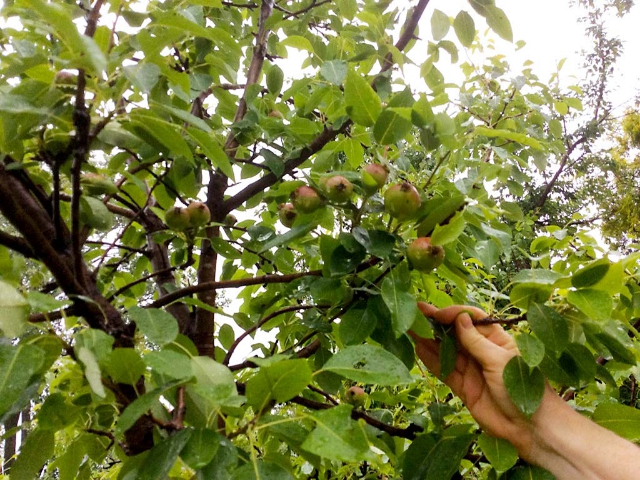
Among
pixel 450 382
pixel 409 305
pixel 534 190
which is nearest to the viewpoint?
pixel 409 305

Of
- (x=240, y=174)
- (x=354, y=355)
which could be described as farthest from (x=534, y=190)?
(x=354, y=355)

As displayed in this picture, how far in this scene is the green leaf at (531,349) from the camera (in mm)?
665

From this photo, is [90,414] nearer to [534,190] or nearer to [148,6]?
[148,6]

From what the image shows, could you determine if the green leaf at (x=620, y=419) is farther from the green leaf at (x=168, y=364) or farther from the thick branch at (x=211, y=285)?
the green leaf at (x=168, y=364)

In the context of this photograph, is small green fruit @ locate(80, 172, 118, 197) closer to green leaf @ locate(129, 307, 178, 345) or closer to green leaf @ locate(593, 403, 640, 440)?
green leaf @ locate(129, 307, 178, 345)

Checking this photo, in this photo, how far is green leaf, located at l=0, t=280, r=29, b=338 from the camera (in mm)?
535

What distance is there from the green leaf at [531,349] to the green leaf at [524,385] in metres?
0.05

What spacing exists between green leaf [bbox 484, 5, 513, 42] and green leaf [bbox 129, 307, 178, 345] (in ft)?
2.65

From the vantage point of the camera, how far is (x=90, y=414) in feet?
2.65

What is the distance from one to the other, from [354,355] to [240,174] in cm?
67

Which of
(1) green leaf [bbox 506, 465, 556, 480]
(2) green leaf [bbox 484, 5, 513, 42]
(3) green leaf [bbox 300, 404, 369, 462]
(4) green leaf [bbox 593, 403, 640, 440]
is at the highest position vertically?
(2) green leaf [bbox 484, 5, 513, 42]

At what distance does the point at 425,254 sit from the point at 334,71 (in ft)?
1.37

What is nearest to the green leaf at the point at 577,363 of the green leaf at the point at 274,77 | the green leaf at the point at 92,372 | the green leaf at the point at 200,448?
the green leaf at the point at 200,448

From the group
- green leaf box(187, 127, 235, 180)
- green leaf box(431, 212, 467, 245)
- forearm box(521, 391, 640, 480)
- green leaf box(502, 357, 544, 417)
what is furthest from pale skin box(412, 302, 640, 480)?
green leaf box(187, 127, 235, 180)
